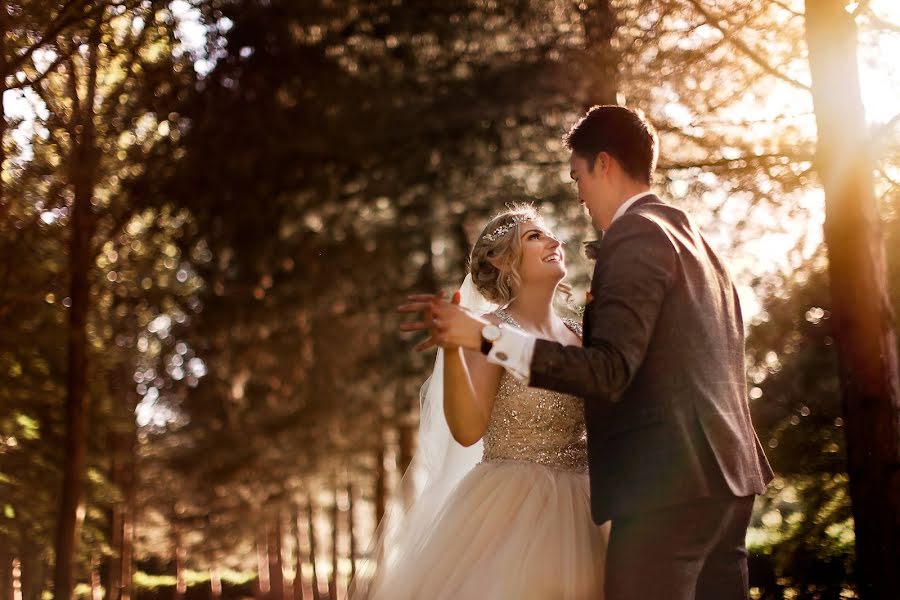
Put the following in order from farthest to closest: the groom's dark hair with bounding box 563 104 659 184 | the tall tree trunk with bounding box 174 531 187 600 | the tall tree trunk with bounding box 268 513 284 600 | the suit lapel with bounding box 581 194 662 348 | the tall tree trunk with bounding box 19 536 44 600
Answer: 1. the tall tree trunk with bounding box 174 531 187 600
2. the tall tree trunk with bounding box 268 513 284 600
3. the tall tree trunk with bounding box 19 536 44 600
4. the groom's dark hair with bounding box 563 104 659 184
5. the suit lapel with bounding box 581 194 662 348

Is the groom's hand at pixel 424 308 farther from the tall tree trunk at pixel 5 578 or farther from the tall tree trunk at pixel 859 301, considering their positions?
the tall tree trunk at pixel 5 578

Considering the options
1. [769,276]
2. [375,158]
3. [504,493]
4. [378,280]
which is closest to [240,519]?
[378,280]

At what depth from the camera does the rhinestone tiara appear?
4.75 meters

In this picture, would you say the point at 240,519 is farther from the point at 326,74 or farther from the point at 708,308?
the point at 708,308

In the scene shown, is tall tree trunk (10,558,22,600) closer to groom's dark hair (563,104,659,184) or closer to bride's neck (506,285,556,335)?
bride's neck (506,285,556,335)

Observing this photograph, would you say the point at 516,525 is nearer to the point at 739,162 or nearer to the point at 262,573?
the point at 739,162

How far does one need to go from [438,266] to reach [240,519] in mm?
11359

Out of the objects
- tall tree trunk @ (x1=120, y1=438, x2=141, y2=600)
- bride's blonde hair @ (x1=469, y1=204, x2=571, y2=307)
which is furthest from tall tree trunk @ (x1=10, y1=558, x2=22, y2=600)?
bride's blonde hair @ (x1=469, y1=204, x2=571, y2=307)

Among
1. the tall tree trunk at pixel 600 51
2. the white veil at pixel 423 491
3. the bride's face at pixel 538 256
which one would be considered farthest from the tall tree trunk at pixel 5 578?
the bride's face at pixel 538 256

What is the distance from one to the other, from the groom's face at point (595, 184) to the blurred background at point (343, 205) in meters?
2.68

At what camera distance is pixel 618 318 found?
292 cm

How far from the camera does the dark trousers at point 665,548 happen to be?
3.10 m

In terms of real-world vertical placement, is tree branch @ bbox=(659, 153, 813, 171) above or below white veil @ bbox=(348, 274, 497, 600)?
above

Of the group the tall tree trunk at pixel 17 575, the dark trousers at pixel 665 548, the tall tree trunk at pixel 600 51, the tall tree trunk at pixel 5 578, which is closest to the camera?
the dark trousers at pixel 665 548
